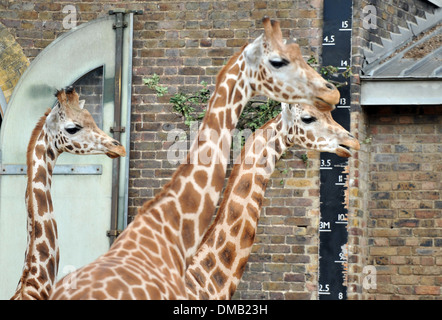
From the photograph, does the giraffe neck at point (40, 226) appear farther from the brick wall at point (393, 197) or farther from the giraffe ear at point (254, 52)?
the brick wall at point (393, 197)

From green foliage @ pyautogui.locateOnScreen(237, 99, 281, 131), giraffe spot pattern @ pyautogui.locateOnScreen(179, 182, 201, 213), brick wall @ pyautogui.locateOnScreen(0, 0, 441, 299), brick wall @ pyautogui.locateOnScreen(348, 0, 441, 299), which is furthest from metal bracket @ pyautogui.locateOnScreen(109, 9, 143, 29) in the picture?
giraffe spot pattern @ pyautogui.locateOnScreen(179, 182, 201, 213)

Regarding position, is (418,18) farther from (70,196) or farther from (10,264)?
(10,264)

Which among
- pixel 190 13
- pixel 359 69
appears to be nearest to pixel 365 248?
pixel 359 69

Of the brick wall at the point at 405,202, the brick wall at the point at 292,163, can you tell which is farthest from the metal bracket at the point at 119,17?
the brick wall at the point at 405,202

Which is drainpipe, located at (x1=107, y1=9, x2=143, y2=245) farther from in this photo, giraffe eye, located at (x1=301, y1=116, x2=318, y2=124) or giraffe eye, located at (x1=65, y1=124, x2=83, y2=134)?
giraffe eye, located at (x1=301, y1=116, x2=318, y2=124)

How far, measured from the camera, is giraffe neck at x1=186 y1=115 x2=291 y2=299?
198 inches

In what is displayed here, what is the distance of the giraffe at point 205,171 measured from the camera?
4277 millimetres

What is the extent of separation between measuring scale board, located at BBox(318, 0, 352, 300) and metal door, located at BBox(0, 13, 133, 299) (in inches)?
75.0

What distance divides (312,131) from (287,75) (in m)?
1.26

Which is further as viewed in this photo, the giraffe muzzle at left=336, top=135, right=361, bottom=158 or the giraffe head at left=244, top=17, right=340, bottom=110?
the giraffe muzzle at left=336, top=135, right=361, bottom=158

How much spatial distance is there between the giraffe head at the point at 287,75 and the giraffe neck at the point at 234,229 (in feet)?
2.85

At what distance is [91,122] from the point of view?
19.7 feet

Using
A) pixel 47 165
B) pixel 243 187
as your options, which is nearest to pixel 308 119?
pixel 243 187

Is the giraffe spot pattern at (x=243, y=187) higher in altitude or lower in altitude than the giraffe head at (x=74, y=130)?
lower
